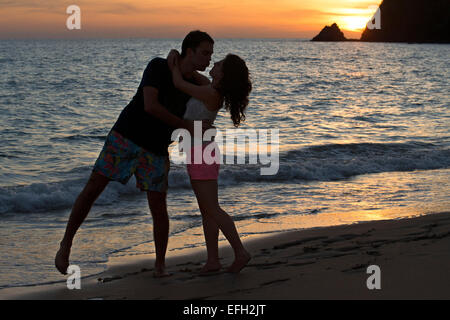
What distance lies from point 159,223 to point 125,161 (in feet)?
1.97

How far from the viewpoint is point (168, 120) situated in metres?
4.04

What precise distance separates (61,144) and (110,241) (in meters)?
8.27

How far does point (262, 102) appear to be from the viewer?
79.2 ft

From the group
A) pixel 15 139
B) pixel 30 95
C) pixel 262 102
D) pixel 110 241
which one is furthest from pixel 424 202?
pixel 30 95

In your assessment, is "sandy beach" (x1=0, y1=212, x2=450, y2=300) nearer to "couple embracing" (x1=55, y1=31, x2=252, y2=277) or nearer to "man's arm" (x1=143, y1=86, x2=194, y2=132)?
"couple embracing" (x1=55, y1=31, x2=252, y2=277)

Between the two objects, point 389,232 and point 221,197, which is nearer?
point 389,232

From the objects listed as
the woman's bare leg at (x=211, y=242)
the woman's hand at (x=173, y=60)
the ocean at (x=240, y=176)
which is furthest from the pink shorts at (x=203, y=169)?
the ocean at (x=240, y=176)

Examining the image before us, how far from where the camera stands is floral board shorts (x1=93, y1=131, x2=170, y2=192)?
4.20 m

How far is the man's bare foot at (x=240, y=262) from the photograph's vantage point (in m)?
4.39

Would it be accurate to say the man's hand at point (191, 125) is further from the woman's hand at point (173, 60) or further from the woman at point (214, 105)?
the woman's hand at point (173, 60)

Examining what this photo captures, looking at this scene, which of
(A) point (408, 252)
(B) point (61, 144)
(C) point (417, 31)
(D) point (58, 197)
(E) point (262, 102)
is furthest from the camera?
(C) point (417, 31)

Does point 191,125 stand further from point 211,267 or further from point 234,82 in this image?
point 211,267
